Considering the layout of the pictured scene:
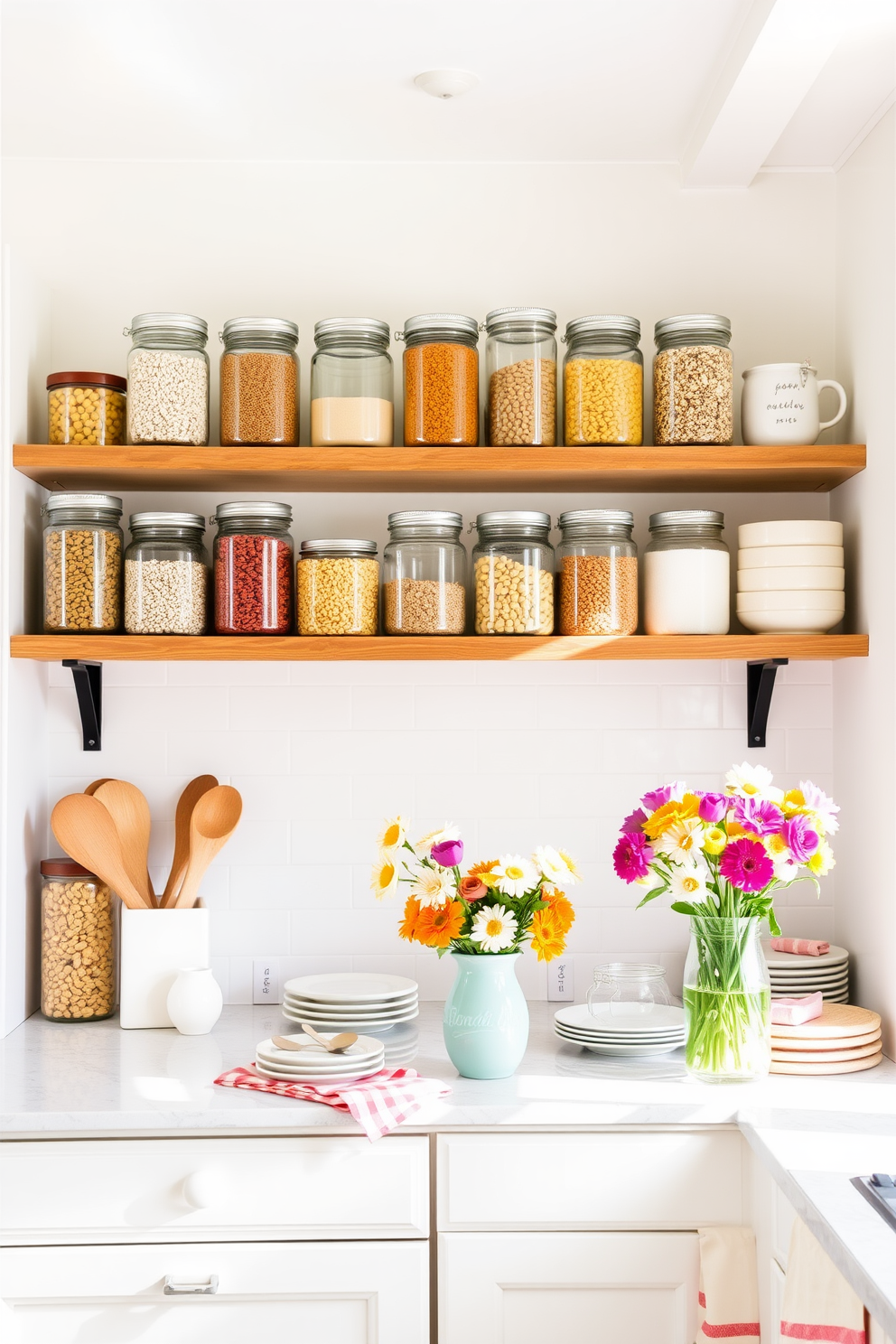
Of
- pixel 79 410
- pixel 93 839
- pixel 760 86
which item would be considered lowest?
pixel 93 839

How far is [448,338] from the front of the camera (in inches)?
84.0

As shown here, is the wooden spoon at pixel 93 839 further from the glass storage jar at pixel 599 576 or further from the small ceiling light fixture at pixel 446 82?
the small ceiling light fixture at pixel 446 82

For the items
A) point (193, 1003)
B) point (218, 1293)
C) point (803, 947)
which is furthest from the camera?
point (803, 947)

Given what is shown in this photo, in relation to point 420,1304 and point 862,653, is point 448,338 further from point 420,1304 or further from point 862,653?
point 420,1304

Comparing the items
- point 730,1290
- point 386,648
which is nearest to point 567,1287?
point 730,1290

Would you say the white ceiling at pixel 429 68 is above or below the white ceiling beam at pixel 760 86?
above

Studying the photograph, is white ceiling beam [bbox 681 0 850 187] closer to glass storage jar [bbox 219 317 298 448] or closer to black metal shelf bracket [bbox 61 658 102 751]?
glass storage jar [bbox 219 317 298 448]

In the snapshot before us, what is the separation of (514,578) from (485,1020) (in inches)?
29.5

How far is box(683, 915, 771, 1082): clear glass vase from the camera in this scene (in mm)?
1876

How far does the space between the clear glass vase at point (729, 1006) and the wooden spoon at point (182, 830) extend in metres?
0.96

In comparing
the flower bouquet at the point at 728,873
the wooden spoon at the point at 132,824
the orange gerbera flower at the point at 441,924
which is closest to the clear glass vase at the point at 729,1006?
the flower bouquet at the point at 728,873

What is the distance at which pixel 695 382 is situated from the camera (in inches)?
84.0

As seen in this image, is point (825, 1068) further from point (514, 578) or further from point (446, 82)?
point (446, 82)

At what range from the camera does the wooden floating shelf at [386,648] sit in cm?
209
